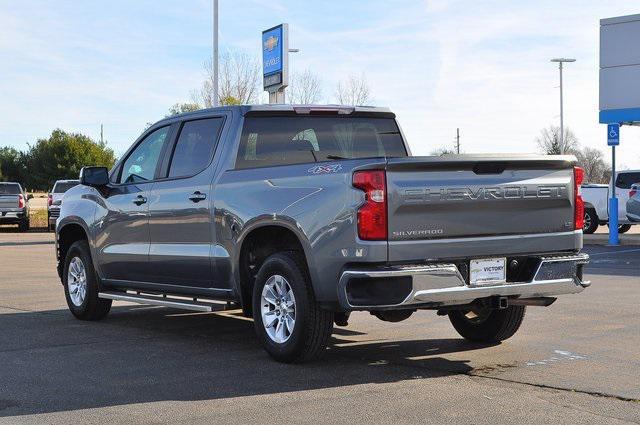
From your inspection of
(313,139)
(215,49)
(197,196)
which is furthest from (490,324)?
(215,49)

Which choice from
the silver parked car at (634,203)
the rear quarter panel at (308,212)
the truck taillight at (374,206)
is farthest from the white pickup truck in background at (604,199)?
the truck taillight at (374,206)

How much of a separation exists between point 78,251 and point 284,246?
3.34 m

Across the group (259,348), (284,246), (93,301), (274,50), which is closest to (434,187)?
(284,246)

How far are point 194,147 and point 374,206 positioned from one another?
2.58 m

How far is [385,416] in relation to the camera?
18.4 ft

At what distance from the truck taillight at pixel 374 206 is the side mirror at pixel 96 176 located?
150 inches

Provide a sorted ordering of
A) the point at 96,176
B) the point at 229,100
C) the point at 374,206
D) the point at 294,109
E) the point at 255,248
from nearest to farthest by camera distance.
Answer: the point at 374,206 < the point at 255,248 < the point at 294,109 < the point at 96,176 < the point at 229,100

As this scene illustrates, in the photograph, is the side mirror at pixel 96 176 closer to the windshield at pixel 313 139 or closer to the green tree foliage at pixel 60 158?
the windshield at pixel 313 139

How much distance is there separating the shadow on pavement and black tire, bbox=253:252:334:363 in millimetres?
Answer: 112

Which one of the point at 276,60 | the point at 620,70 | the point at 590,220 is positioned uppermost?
the point at 276,60

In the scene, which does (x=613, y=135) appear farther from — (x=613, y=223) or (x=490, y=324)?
(x=490, y=324)

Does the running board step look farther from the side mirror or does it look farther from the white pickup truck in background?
the white pickup truck in background

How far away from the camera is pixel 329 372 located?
696 centimetres

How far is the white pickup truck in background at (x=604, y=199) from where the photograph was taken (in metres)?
25.6
